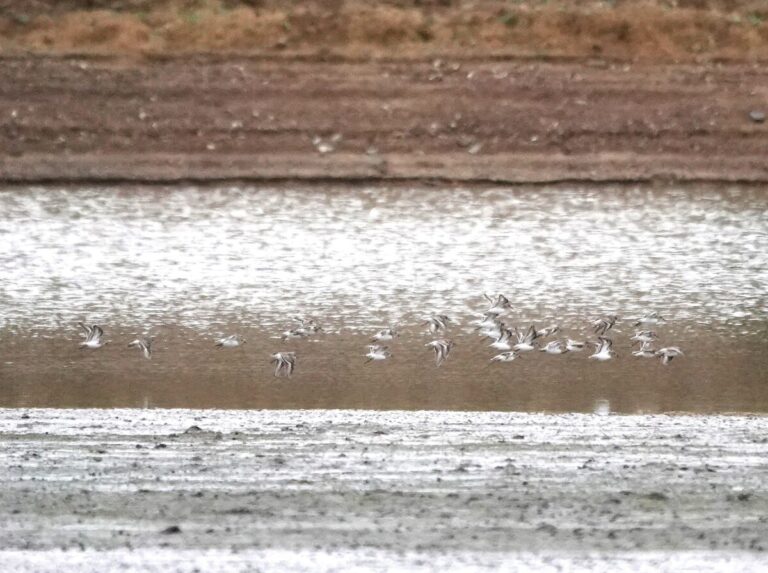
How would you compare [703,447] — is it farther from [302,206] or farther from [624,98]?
[624,98]

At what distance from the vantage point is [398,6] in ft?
63.7

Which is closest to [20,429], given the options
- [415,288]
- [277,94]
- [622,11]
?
[415,288]

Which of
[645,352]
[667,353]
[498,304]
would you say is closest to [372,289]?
[498,304]

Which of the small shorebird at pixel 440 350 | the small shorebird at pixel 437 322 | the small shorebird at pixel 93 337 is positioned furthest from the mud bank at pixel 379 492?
the small shorebird at pixel 437 322

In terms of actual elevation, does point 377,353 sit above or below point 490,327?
below

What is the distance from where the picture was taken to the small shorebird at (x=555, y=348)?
14031 mm

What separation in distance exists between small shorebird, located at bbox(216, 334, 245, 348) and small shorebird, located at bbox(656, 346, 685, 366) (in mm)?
3330

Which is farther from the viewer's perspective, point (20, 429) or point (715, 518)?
point (20, 429)

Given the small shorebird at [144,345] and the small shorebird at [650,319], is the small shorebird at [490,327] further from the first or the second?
the small shorebird at [144,345]

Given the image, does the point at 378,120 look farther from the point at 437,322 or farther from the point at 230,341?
the point at 230,341

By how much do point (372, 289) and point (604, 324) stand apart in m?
→ 2.02

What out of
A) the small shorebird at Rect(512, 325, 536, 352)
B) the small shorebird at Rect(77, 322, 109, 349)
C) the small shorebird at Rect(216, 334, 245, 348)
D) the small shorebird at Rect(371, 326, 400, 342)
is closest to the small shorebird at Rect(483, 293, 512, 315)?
the small shorebird at Rect(512, 325, 536, 352)

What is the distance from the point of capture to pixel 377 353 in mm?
13836

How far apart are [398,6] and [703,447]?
33.5 feet
